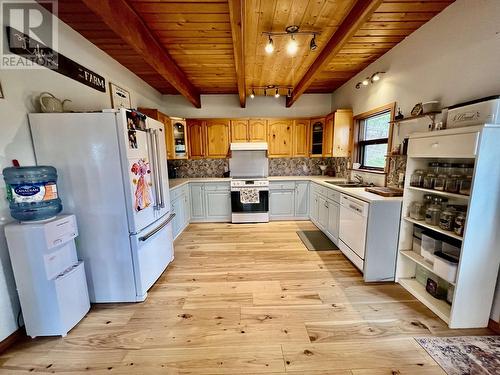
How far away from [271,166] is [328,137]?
4.49 ft

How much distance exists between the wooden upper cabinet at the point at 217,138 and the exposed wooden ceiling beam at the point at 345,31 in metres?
1.92

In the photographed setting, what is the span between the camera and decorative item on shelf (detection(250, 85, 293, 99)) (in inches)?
158

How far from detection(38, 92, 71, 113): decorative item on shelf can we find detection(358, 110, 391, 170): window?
3734 millimetres

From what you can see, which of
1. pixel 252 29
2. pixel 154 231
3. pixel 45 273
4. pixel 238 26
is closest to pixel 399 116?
pixel 252 29

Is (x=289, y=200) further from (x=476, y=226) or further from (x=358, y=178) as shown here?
(x=476, y=226)

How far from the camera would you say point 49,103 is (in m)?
1.75

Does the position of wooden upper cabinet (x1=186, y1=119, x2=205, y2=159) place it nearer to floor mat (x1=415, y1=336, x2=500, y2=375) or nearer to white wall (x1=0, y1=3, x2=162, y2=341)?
white wall (x1=0, y1=3, x2=162, y2=341)

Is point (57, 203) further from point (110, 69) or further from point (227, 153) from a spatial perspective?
point (227, 153)

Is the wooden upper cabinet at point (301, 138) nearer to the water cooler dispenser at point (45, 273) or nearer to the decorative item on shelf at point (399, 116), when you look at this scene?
the decorative item on shelf at point (399, 116)

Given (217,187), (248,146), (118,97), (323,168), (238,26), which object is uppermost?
(238,26)

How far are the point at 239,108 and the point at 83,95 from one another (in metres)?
2.94

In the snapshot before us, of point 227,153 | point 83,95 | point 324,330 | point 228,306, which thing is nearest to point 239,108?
point 227,153

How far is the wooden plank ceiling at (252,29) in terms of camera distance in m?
1.79

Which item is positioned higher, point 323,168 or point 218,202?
point 323,168
